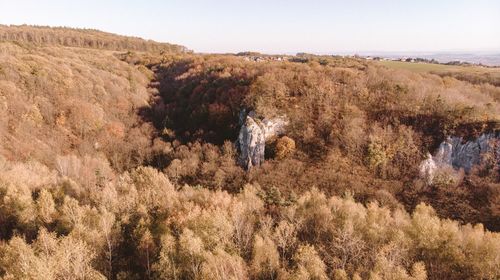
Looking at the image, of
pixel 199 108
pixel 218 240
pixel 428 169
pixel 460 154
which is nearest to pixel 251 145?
pixel 199 108

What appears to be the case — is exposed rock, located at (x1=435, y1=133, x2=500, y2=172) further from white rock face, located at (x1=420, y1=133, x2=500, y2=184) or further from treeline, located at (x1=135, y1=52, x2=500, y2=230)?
treeline, located at (x1=135, y1=52, x2=500, y2=230)

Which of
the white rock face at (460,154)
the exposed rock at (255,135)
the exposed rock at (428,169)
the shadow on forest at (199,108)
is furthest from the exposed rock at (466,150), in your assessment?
the shadow on forest at (199,108)

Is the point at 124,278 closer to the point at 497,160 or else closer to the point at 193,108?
the point at 497,160

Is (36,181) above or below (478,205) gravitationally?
above

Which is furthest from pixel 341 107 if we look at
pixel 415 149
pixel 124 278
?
pixel 124 278

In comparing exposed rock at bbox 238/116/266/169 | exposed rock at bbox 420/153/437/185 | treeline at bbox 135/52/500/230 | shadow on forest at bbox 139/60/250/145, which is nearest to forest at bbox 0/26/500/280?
treeline at bbox 135/52/500/230

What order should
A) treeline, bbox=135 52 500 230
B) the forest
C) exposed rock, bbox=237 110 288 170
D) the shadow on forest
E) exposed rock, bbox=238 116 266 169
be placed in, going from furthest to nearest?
the shadow on forest, exposed rock, bbox=237 110 288 170, exposed rock, bbox=238 116 266 169, treeline, bbox=135 52 500 230, the forest
